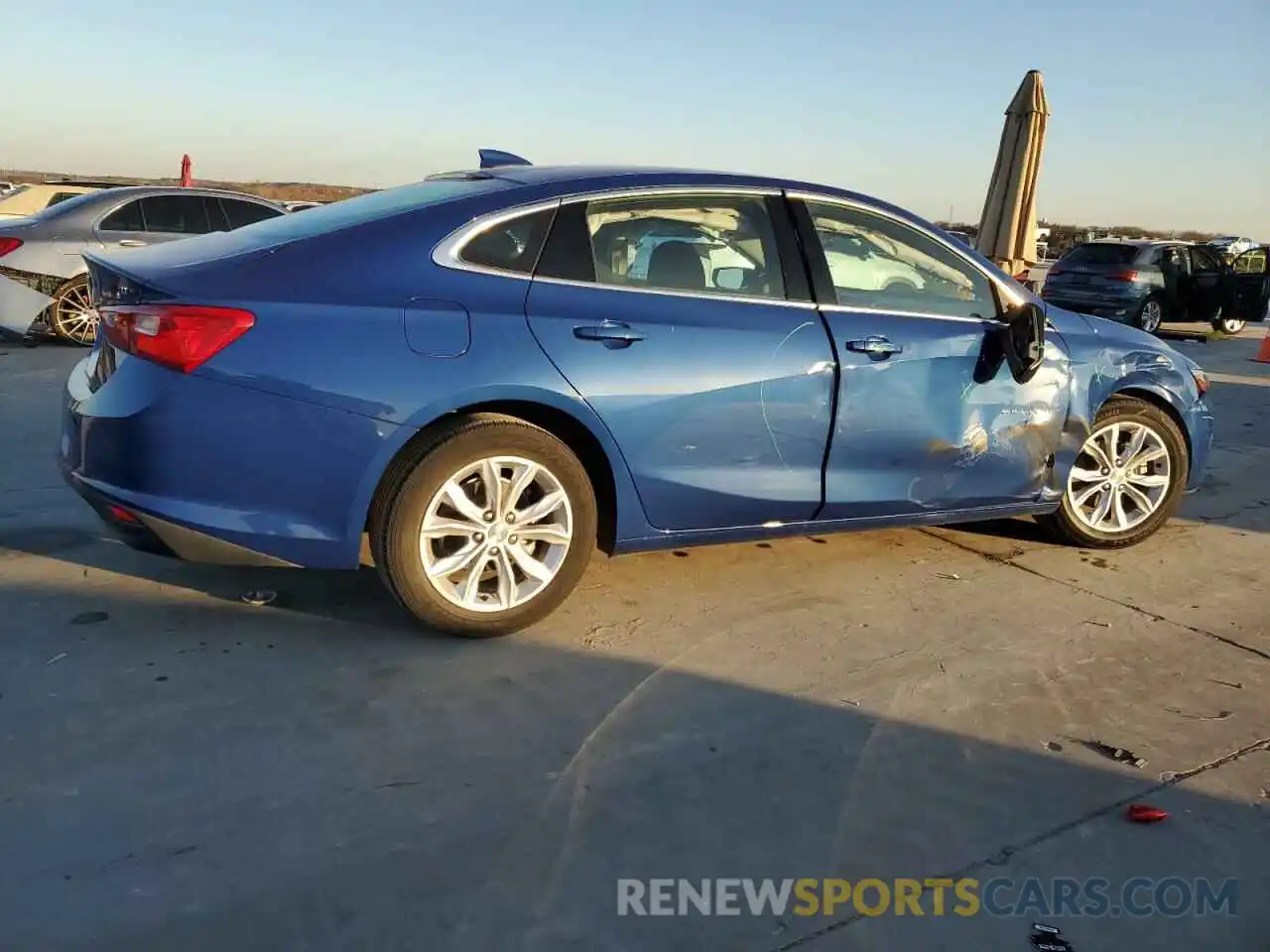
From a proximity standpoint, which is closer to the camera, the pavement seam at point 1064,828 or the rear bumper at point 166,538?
the pavement seam at point 1064,828

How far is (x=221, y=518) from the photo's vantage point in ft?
10.3

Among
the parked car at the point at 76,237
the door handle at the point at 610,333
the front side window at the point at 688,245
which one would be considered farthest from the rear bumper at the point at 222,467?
the parked car at the point at 76,237

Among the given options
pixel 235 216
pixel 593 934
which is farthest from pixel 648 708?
pixel 235 216

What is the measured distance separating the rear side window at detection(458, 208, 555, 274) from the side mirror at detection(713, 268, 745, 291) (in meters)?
0.64

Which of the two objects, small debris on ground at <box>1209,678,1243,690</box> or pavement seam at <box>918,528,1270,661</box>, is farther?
pavement seam at <box>918,528,1270,661</box>

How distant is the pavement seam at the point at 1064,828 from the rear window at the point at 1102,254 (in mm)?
13014

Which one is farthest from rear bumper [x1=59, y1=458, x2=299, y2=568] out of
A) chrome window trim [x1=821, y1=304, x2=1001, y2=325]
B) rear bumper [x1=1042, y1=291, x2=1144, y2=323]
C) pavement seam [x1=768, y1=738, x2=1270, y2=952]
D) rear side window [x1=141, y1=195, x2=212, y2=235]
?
rear bumper [x1=1042, y1=291, x2=1144, y2=323]

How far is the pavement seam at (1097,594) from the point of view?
3.79 m

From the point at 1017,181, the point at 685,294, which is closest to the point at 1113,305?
the point at 1017,181

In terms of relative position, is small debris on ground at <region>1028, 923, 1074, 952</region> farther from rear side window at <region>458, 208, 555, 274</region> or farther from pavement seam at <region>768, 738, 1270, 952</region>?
rear side window at <region>458, 208, 555, 274</region>

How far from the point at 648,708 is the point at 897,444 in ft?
5.08

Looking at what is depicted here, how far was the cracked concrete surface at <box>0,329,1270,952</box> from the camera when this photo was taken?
2.23 metres

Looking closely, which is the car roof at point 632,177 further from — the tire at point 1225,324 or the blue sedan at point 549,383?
the tire at point 1225,324

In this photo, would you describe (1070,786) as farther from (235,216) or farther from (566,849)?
(235,216)
